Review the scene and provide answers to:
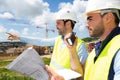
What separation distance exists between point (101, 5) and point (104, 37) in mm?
318

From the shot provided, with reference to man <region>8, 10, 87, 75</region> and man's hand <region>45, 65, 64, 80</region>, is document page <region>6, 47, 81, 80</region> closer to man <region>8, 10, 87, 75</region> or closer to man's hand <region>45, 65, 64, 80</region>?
man's hand <region>45, 65, 64, 80</region>

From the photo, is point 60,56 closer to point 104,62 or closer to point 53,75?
point 53,75

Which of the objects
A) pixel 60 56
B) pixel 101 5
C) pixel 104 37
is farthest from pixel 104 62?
pixel 60 56

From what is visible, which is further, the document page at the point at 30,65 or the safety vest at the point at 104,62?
the document page at the point at 30,65

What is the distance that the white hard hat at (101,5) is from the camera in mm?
3465

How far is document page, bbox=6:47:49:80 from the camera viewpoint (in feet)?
12.0

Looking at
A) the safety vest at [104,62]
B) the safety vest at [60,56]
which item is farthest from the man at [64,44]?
the safety vest at [104,62]

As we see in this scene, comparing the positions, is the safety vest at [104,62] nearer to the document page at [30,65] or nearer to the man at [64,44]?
the document page at [30,65]

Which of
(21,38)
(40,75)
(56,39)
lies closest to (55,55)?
(56,39)

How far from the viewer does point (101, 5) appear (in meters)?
3.52

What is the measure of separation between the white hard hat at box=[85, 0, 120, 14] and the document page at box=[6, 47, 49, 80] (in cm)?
67

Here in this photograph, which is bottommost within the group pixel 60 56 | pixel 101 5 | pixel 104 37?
pixel 60 56

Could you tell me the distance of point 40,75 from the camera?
3.70 m

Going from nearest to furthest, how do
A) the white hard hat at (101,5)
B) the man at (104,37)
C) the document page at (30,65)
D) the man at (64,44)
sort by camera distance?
the man at (104,37)
the white hard hat at (101,5)
the document page at (30,65)
the man at (64,44)
